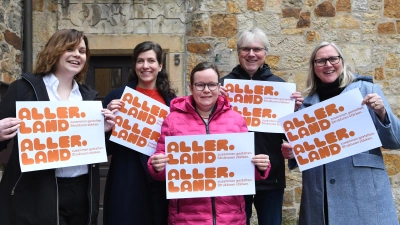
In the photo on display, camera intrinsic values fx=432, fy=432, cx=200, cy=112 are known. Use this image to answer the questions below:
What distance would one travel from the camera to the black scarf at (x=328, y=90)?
2818 mm

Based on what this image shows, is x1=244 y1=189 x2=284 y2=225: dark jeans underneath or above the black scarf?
underneath

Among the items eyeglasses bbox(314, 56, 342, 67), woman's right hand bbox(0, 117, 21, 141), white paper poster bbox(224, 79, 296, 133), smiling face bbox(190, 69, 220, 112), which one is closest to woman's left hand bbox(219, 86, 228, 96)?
white paper poster bbox(224, 79, 296, 133)

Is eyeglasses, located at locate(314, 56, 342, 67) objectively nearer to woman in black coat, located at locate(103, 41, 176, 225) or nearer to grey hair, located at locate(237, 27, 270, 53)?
grey hair, located at locate(237, 27, 270, 53)

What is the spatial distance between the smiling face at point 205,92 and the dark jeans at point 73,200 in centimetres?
86

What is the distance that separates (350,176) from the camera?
2.65m

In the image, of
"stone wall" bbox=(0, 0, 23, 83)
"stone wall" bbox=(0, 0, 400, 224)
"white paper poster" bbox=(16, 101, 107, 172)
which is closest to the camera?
"white paper poster" bbox=(16, 101, 107, 172)

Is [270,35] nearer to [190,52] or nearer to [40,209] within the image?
[190,52]

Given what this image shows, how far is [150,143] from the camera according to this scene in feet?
9.96

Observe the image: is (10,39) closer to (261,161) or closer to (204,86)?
(204,86)

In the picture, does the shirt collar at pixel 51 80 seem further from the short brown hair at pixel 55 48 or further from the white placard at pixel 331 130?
the white placard at pixel 331 130

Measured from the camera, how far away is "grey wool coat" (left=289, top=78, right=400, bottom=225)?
2.60 meters

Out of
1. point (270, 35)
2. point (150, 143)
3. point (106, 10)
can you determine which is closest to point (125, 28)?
point (106, 10)

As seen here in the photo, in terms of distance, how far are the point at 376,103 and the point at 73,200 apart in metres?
1.88

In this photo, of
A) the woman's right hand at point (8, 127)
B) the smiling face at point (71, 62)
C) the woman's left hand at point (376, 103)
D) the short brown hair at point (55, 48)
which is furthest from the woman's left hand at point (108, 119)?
the woman's left hand at point (376, 103)
